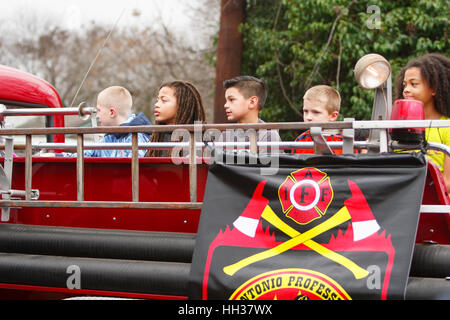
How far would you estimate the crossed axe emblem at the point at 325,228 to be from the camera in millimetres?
2475

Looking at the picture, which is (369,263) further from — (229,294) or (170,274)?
(170,274)

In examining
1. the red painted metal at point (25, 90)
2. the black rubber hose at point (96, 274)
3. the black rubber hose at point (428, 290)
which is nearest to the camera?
the black rubber hose at point (428, 290)

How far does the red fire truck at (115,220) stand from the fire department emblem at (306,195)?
5.9 inches

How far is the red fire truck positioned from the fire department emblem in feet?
0.49

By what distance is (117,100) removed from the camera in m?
4.23

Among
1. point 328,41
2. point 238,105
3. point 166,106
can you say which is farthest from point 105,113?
point 328,41

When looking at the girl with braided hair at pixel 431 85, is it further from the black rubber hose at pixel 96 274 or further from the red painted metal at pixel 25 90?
the red painted metal at pixel 25 90

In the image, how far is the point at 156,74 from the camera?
2011 cm

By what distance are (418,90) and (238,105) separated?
53.4 inches

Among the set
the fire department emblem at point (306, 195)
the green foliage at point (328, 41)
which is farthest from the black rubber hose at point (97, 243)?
the green foliage at point (328, 41)

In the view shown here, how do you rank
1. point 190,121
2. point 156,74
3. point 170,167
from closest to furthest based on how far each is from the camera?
point 170,167 → point 190,121 → point 156,74

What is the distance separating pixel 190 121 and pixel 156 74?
1652 cm
